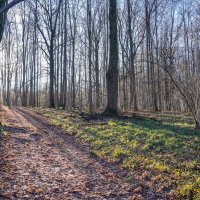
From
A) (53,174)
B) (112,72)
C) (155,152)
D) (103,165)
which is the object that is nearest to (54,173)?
(53,174)

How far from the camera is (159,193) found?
15.4 ft

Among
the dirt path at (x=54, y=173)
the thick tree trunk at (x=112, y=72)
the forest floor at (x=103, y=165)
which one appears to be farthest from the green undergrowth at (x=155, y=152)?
the thick tree trunk at (x=112, y=72)

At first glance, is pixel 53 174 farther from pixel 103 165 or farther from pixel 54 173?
pixel 103 165

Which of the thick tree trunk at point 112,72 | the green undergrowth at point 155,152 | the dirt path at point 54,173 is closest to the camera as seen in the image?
the dirt path at point 54,173

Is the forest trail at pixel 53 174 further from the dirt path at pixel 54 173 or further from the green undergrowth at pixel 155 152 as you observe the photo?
the green undergrowth at pixel 155 152

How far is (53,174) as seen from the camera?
5629mm

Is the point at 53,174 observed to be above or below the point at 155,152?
below

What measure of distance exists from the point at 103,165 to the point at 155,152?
4.89ft

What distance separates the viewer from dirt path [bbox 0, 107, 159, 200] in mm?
4609

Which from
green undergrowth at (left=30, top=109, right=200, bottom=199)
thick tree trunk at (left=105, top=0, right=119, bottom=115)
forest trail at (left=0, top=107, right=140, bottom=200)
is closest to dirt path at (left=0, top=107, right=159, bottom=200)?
forest trail at (left=0, top=107, right=140, bottom=200)

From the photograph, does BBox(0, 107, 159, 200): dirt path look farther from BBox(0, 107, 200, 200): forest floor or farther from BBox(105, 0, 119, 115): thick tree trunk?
BBox(105, 0, 119, 115): thick tree trunk

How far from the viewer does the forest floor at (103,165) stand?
469 cm

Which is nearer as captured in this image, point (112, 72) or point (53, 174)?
point (53, 174)

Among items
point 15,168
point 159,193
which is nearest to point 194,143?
point 159,193
